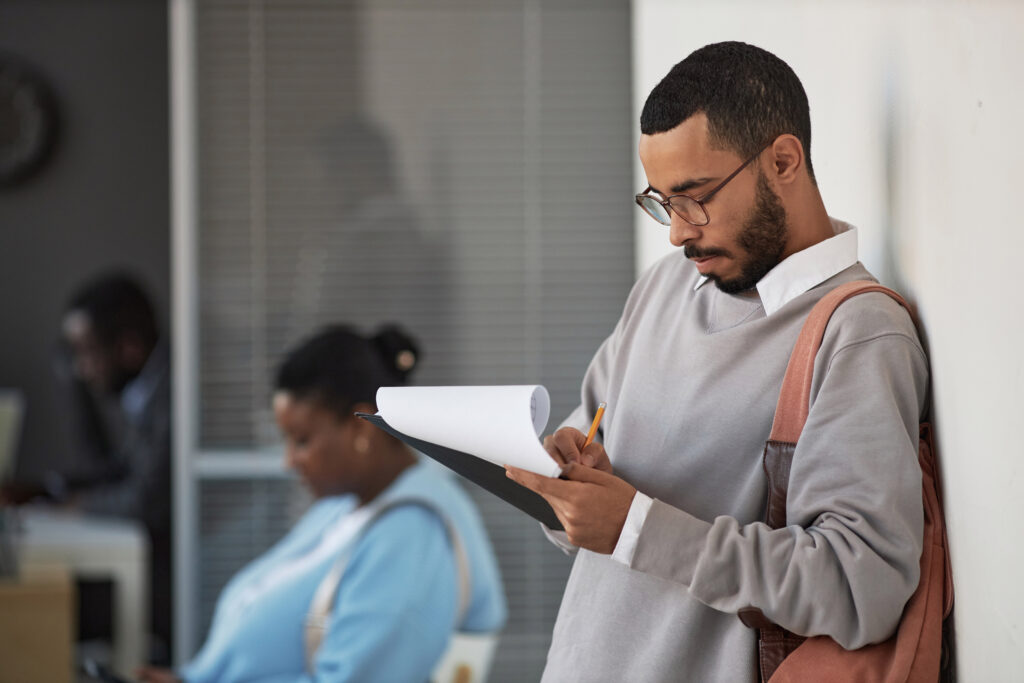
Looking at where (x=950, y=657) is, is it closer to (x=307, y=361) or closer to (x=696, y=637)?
(x=696, y=637)

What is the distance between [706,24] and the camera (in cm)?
208

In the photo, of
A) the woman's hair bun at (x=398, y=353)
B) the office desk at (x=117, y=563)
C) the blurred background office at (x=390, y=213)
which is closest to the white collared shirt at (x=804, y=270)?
the woman's hair bun at (x=398, y=353)

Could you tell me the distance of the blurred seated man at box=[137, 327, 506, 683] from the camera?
77.9 inches

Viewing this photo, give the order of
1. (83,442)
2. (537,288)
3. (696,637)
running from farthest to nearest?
(83,442) → (537,288) → (696,637)

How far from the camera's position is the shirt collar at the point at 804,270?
105 cm

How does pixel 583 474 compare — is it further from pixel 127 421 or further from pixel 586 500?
pixel 127 421

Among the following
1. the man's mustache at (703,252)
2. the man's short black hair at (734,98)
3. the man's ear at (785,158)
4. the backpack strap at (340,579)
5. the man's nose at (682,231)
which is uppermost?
the man's short black hair at (734,98)

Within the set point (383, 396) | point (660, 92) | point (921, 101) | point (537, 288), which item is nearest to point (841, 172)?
point (921, 101)

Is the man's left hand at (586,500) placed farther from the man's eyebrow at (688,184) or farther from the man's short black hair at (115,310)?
the man's short black hair at (115,310)

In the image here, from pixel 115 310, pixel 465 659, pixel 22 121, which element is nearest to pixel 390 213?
pixel 465 659

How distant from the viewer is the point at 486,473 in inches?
39.0

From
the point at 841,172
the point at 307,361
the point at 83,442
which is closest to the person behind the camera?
the point at 841,172

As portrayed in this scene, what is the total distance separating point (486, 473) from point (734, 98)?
41cm

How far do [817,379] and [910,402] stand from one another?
3.2 inches
